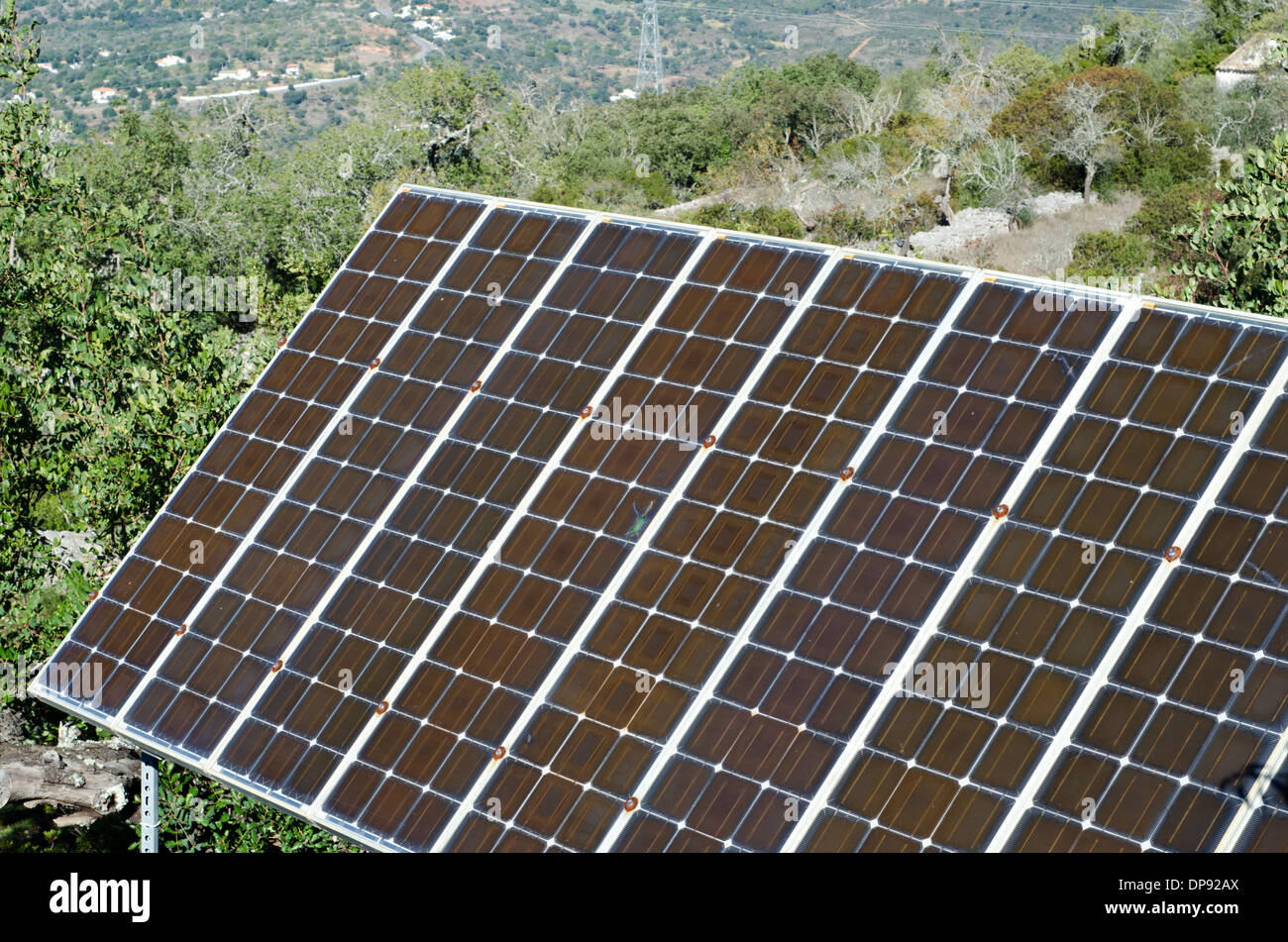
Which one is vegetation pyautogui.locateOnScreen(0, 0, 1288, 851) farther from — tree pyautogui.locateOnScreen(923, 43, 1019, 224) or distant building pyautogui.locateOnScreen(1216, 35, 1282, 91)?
distant building pyautogui.locateOnScreen(1216, 35, 1282, 91)

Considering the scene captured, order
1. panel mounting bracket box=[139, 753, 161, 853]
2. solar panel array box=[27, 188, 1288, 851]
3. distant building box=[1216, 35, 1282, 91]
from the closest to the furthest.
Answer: solar panel array box=[27, 188, 1288, 851] < panel mounting bracket box=[139, 753, 161, 853] < distant building box=[1216, 35, 1282, 91]

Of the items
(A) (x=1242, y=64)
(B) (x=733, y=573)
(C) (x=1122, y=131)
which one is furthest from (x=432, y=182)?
(B) (x=733, y=573)

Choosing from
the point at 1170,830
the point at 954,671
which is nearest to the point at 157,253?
the point at 954,671

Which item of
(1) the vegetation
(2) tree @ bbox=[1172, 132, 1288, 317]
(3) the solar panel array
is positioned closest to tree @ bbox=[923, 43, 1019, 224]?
(1) the vegetation

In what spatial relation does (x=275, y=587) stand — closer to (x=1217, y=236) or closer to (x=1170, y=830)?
(x=1170, y=830)

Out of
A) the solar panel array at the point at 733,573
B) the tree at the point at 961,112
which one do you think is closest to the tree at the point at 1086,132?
the tree at the point at 961,112

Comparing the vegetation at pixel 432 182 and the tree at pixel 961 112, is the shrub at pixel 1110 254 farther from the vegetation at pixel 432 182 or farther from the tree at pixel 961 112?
the tree at pixel 961 112
